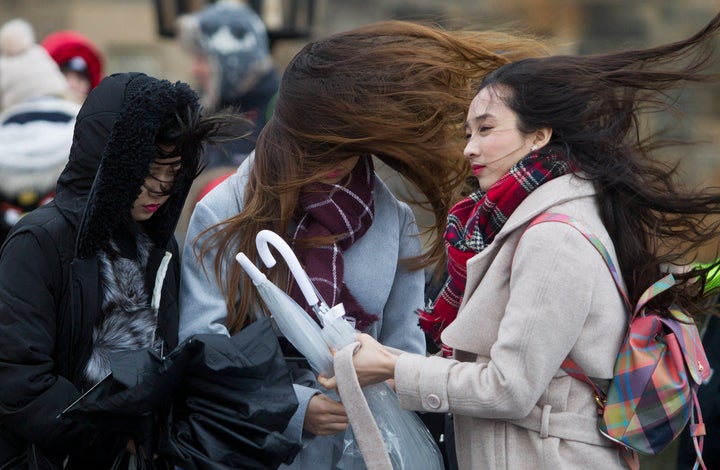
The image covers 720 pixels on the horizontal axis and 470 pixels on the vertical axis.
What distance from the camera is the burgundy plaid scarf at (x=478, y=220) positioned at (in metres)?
2.48

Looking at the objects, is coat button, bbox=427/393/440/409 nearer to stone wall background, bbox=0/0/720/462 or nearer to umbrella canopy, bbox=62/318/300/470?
umbrella canopy, bbox=62/318/300/470

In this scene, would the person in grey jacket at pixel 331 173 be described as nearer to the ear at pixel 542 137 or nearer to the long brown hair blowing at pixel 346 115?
the long brown hair blowing at pixel 346 115

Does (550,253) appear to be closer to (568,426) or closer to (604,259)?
(604,259)

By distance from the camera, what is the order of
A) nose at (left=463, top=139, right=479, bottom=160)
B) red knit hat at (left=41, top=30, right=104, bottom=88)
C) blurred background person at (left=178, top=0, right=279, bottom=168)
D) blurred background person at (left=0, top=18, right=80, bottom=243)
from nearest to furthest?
nose at (left=463, top=139, right=479, bottom=160) → blurred background person at (left=0, top=18, right=80, bottom=243) → blurred background person at (left=178, top=0, right=279, bottom=168) → red knit hat at (left=41, top=30, right=104, bottom=88)

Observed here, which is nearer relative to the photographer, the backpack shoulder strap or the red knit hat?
the backpack shoulder strap

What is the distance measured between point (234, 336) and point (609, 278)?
2.99 ft

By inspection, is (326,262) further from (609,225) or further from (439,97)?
(609,225)

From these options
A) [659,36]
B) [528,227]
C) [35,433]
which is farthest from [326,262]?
[659,36]

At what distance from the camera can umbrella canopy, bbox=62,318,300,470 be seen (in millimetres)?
2428

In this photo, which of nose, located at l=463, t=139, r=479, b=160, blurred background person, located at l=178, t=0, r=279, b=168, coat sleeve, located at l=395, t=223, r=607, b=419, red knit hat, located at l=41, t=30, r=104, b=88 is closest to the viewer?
coat sleeve, located at l=395, t=223, r=607, b=419

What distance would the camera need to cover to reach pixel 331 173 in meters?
2.86

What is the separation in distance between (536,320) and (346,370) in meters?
0.48

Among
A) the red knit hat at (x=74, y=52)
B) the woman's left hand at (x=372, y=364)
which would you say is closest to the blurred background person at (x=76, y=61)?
the red knit hat at (x=74, y=52)

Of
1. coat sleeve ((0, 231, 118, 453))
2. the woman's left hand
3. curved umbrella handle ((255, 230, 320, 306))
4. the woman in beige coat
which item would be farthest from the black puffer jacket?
the woman in beige coat
